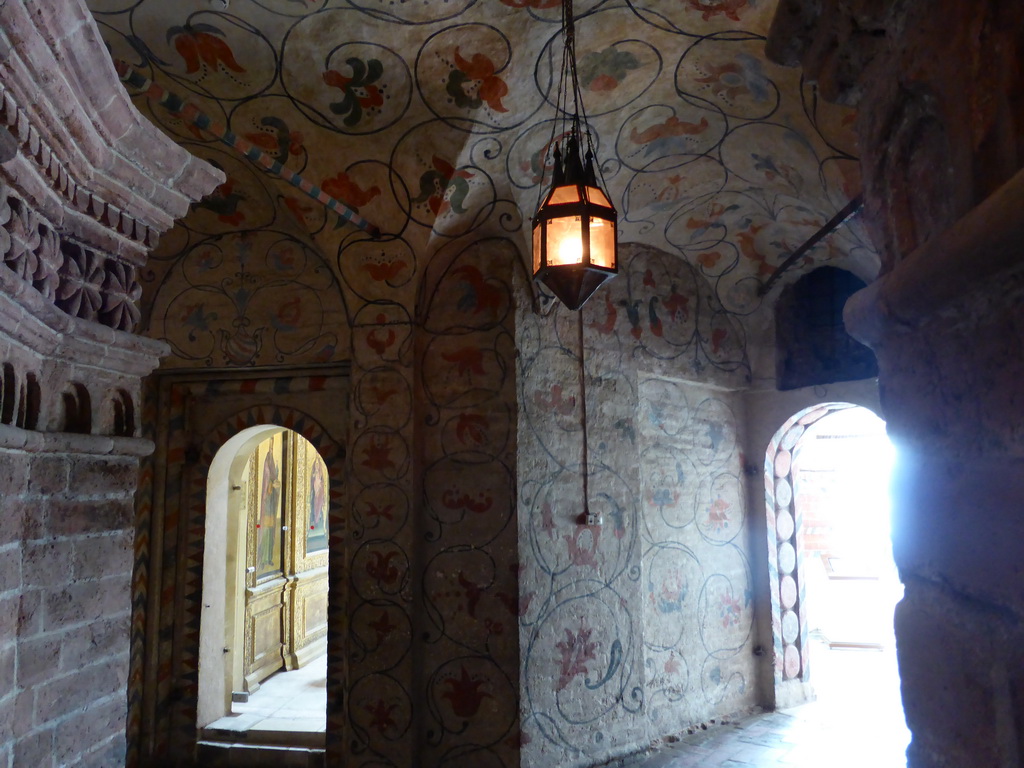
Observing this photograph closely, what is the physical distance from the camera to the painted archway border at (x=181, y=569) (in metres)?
5.07

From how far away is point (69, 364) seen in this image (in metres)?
2.10

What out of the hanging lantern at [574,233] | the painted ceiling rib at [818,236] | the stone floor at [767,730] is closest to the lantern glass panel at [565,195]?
the hanging lantern at [574,233]

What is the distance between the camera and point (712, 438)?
6297mm

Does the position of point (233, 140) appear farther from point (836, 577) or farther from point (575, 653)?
point (836, 577)

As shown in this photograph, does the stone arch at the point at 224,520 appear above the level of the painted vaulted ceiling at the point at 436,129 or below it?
below

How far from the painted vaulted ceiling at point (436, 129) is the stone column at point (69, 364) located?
202cm

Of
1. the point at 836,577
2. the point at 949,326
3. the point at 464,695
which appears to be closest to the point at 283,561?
the point at 464,695

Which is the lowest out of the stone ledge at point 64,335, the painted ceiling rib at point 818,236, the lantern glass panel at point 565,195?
the stone ledge at point 64,335

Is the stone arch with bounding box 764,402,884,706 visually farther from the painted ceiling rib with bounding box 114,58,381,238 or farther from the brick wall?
the brick wall

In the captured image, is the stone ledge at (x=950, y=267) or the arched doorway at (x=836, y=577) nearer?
the stone ledge at (x=950, y=267)

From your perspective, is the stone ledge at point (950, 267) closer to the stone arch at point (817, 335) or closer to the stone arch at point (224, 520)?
the stone arch at point (224, 520)

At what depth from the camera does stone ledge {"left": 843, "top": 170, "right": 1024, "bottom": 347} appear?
2.62 feet

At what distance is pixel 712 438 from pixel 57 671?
5236 mm

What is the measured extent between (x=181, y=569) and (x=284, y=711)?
1.41 meters
